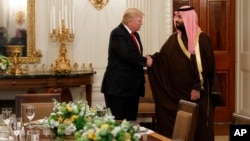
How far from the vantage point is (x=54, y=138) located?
10.2 ft

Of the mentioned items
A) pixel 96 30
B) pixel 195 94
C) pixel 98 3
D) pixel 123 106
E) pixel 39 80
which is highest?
pixel 98 3

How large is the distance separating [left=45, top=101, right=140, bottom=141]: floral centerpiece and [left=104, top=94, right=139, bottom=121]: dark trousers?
6.96ft

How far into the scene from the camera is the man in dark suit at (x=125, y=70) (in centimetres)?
545

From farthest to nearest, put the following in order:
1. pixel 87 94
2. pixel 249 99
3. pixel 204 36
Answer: pixel 249 99, pixel 87 94, pixel 204 36

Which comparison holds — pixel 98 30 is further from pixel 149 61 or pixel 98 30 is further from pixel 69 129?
pixel 69 129

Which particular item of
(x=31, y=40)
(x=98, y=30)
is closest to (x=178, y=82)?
(x=98, y=30)

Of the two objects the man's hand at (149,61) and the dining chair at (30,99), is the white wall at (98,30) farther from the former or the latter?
the dining chair at (30,99)

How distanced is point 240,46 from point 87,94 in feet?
8.17

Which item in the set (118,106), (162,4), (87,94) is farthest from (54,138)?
(162,4)

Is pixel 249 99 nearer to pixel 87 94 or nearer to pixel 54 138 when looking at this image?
pixel 87 94

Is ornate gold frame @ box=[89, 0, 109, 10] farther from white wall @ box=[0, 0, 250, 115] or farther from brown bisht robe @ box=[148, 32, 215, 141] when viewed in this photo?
brown bisht robe @ box=[148, 32, 215, 141]

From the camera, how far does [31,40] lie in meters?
7.25

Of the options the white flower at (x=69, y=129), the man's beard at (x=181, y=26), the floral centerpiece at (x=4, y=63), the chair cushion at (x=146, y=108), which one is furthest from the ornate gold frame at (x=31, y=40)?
the white flower at (x=69, y=129)

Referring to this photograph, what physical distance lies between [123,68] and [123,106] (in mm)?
396
